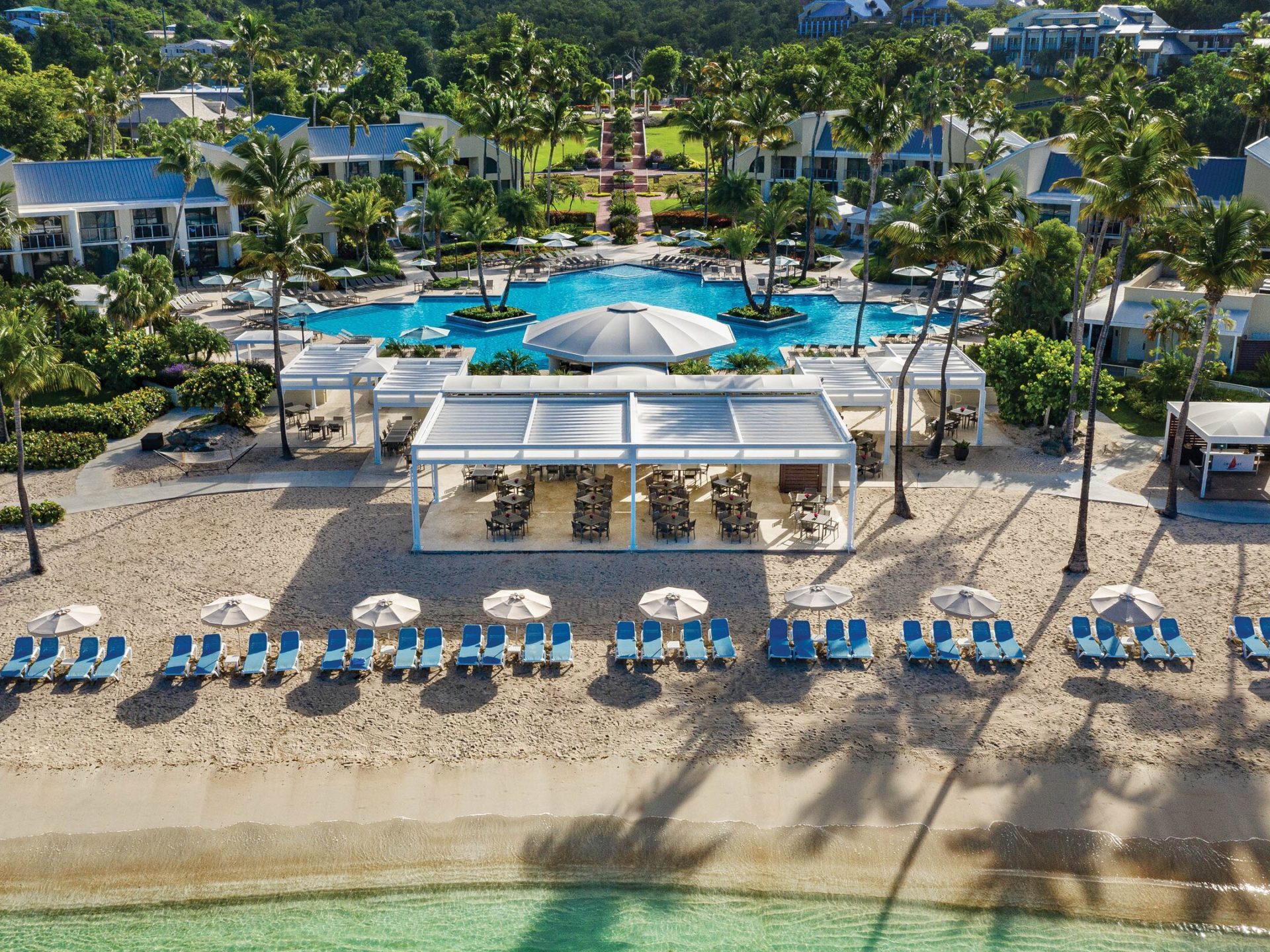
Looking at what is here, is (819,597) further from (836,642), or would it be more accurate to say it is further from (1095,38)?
(1095,38)

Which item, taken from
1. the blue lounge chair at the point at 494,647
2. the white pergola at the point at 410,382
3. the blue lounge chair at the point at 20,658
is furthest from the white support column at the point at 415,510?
the blue lounge chair at the point at 20,658

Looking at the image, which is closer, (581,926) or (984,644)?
(581,926)

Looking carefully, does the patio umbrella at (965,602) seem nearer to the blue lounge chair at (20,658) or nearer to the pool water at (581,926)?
the pool water at (581,926)

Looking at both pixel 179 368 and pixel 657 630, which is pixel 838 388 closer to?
pixel 657 630

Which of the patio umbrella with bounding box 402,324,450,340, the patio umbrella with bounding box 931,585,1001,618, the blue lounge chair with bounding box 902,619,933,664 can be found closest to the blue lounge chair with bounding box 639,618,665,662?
the blue lounge chair with bounding box 902,619,933,664

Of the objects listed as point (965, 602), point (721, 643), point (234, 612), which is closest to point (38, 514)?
point (234, 612)
